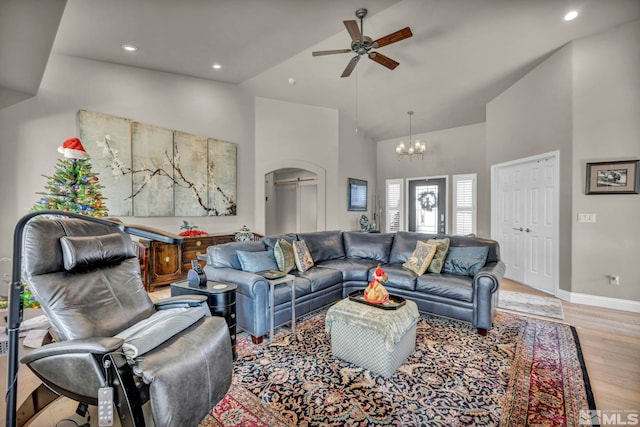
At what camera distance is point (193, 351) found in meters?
1.56

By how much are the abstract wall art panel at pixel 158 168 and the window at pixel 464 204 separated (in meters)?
5.28

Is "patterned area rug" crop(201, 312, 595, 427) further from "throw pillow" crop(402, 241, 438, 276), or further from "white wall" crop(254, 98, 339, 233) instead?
"white wall" crop(254, 98, 339, 233)

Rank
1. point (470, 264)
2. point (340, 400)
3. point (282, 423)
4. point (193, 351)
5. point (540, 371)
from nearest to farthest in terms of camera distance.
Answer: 1. point (193, 351)
2. point (282, 423)
3. point (340, 400)
4. point (540, 371)
5. point (470, 264)

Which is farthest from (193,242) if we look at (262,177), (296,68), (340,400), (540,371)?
(540,371)

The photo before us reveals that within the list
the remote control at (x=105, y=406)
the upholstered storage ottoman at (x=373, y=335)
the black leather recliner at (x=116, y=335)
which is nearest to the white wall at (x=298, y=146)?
the upholstered storage ottoman at (x=373, y=335)

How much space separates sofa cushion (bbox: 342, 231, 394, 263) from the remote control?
3493mm

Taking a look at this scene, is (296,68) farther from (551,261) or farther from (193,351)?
(551,261)

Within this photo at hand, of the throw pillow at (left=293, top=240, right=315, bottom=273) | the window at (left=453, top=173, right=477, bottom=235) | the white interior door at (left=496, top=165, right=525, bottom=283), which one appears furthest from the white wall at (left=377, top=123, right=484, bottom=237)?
the throw pillow at (left=293, top=240, right=315, bottom=273)

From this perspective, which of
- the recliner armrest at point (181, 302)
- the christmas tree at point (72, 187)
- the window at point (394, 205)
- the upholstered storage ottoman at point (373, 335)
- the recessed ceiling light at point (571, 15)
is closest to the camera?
the recliner armrest at point (181, 302)

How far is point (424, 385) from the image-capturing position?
2090 mm

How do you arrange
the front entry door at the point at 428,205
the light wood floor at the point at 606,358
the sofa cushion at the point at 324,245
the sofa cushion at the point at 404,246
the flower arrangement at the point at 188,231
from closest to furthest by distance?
the light wood floor at the point at 606,358, the sofa cushion at the point at 404,246, the sofa cushion at the point at 324,245, the flower arrangement at the point at 188,231, the front entry door at the point at 428,205

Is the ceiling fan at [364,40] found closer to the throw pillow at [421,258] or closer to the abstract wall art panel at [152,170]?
the throw pillow at [421,258]

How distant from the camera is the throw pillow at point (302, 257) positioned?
3633 mm

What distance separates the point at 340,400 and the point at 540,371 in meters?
1.61
